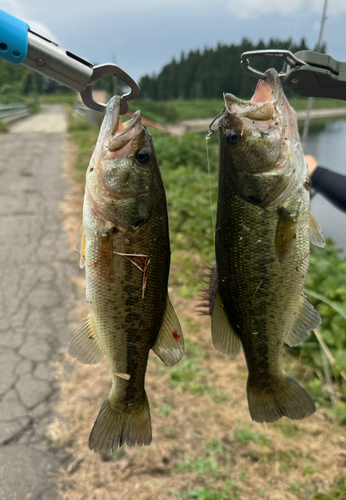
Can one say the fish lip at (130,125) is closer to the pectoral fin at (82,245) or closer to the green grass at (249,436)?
the pectoral fin at (82,245)

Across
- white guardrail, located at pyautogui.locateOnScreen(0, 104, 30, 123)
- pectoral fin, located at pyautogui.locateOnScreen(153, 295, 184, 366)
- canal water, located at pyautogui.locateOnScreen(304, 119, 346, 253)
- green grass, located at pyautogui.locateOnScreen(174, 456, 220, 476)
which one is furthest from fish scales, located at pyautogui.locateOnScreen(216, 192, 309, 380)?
white guardrail, located at pyautogui.locateOnScreen(0, 104, 30, 123)

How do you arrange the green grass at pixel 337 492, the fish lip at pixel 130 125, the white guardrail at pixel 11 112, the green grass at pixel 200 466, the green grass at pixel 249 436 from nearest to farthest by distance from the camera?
1. the fish lip at pixel 130 125
2. the green grass at pixel 337 492
3. the green grass at pixel 200 466
4. the green grass at pixel 249 436
5. the white guardrail at pixel 11 112

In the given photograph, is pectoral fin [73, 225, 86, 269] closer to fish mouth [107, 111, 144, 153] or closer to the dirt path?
fish mouth [107, 111, 144, 153]

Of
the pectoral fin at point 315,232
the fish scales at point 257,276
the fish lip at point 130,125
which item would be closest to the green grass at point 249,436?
the fish scales at point 257,276

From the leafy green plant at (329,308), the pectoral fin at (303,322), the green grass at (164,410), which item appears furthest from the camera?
the leafy green plant at (329,308)

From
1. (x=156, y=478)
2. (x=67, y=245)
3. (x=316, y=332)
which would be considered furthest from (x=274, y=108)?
(x=67, y=245)

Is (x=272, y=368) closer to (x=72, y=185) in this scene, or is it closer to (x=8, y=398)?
(x=8, y=398)
